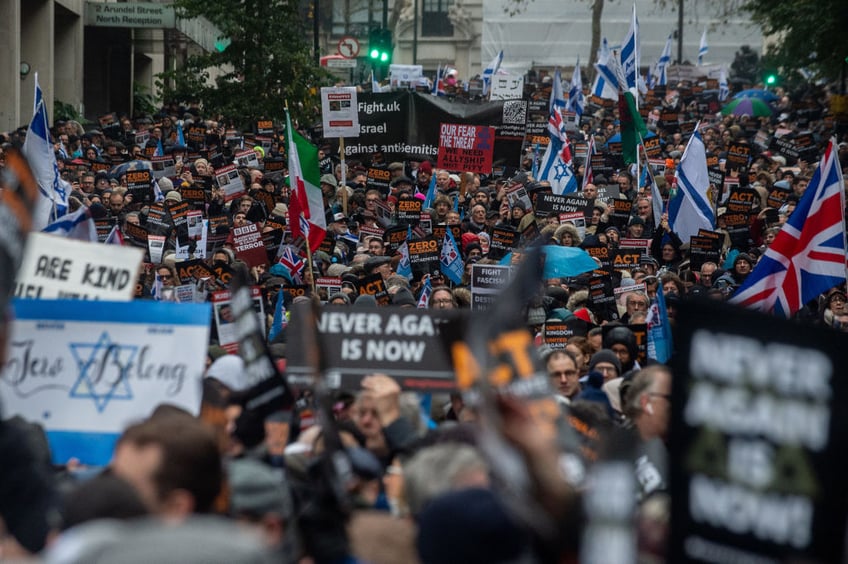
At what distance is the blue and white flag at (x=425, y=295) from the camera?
11542 mm

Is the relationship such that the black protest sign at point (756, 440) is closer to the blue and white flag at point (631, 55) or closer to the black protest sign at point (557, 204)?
the black protest sign at point (557, 204)

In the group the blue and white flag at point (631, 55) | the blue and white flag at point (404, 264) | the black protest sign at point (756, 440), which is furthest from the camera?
the blue and white flag at point (631, 55)

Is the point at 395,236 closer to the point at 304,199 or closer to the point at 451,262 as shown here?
the point at 451,262

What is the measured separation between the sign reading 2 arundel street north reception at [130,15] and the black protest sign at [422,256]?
861 inches

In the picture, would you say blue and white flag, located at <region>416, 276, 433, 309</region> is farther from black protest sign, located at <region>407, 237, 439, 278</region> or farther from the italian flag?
the italian flag

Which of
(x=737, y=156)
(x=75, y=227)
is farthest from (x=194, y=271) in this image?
(x=737, y=156)

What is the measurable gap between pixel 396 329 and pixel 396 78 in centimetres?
3923

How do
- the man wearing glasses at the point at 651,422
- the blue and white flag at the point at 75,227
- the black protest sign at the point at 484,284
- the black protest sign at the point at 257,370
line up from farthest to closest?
the black protest sign at the point at 484,284
the blue and white flag at the point at 75,227
the man wearing glasses at the point at 651,422
the black protest sign at the point at 257,370

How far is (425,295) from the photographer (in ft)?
38.8

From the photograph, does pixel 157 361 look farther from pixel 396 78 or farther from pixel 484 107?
pixel 396 78

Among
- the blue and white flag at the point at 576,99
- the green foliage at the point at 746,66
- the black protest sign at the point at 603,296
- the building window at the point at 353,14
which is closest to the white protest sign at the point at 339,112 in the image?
the black protest sign at the point at 603,296

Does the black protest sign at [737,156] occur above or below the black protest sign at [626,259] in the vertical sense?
above

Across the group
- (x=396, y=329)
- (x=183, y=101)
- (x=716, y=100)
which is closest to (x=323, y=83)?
A: (x=183, y=101)

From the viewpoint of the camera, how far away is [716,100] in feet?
142
